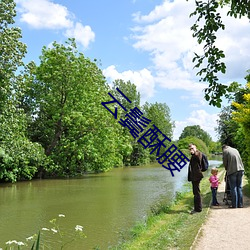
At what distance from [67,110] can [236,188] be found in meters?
19.5

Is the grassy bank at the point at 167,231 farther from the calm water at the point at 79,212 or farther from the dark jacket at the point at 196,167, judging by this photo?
the dark jacket at the point at 196,167

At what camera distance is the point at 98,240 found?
8.80 meters

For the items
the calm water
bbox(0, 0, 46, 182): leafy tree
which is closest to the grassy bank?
the calm water

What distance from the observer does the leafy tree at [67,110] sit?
92.4 ft

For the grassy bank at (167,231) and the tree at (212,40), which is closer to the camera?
the tree at (212,40)

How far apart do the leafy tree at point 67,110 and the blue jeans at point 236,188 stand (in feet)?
60.6

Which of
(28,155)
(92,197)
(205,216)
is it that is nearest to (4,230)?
(205,216)

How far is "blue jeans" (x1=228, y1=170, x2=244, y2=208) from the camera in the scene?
33.6 ft

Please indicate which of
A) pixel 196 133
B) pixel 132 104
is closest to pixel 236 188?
pixel 132 104

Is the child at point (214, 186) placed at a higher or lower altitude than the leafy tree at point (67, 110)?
lower

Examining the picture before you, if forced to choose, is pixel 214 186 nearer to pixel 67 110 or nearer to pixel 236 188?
pixel 236 188

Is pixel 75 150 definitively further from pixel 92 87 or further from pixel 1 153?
pixel 1 153

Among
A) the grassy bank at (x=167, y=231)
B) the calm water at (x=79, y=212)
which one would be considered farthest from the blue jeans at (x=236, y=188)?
the calm water at (x=79, y=212)

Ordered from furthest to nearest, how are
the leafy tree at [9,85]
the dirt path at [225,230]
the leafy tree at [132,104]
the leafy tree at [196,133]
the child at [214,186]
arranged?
the leafy tree at [196,133] < the leafy tree at [132,104] < the leafy tree at [9,85] < the child at [214,186] < the dirt path at [225,230]
